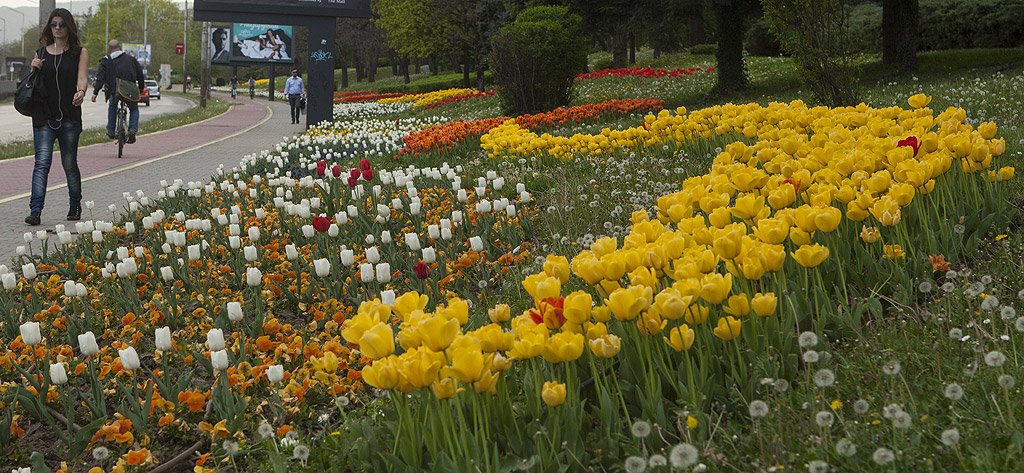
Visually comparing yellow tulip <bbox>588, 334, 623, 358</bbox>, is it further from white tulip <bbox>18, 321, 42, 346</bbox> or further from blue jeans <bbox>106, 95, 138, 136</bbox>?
blue jeans <bbox>106, 95, 138, 136</bbox>

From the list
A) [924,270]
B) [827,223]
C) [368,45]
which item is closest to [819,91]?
[924,270]

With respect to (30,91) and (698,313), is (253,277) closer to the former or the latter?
(698,313)

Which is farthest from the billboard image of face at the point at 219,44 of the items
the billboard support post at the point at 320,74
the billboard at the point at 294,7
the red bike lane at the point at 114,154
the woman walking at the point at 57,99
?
the woman walking at the point at 57,99

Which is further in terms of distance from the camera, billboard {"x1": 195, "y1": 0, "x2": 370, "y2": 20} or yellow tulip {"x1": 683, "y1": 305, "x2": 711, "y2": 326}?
billboard {"x1": 195, "y1": 0, "x2": 370, "y2": 20}

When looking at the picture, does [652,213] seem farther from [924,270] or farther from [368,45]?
[368,45]

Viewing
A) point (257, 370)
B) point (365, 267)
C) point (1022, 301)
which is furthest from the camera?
point (365, 267)

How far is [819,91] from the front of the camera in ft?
32.9

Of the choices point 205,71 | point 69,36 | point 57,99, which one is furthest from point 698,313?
point 205,71

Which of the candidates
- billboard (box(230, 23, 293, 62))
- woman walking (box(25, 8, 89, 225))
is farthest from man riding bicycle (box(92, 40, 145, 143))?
billboard (box(230, 23, 293, 62))

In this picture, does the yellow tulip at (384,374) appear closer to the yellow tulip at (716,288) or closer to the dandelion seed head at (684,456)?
the dandelion seed head at (684,456)

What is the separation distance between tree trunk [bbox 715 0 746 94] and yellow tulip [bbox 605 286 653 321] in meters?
17.0

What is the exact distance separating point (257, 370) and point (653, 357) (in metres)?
1.84

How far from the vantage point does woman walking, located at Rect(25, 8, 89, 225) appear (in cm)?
812

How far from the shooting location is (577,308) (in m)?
2.29
